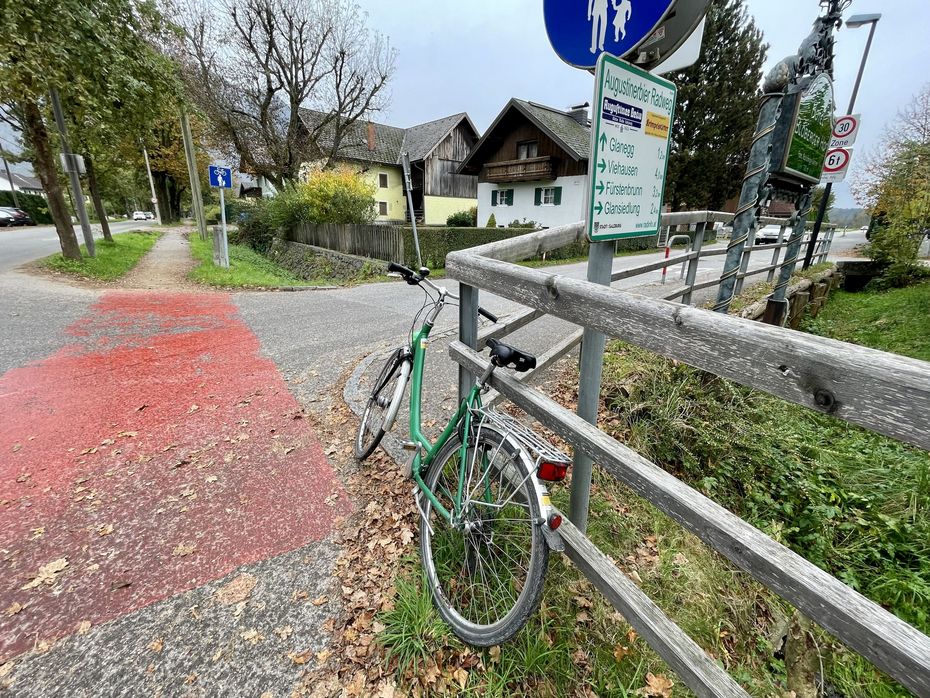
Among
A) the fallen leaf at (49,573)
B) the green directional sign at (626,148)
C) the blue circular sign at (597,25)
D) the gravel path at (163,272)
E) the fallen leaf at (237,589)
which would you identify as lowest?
the fallen leaf at (237,589)

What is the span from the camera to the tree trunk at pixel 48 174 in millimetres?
9226

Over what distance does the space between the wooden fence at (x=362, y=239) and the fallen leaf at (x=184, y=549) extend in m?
10.0

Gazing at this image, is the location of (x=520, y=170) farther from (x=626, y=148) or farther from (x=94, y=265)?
(x=626, y=148)

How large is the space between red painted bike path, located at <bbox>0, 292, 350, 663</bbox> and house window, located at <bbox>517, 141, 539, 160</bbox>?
22.1 m

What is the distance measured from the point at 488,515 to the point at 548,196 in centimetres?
Answer: 2367

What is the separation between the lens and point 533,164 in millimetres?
22266

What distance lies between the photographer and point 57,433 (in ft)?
10.7

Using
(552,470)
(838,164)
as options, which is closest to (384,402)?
(552,470)

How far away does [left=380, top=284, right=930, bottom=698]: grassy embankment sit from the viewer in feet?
5.84

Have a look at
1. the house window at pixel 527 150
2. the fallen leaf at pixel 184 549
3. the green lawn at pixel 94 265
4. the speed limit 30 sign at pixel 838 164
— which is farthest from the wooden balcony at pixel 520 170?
the fallen leaf at pixel 184 549

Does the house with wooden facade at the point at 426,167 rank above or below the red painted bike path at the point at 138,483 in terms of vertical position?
above

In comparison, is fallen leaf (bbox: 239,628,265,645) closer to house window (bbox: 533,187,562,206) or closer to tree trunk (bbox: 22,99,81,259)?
tree trunk (bbox: 22,99,81,259)

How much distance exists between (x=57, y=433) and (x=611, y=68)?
4.49 meters

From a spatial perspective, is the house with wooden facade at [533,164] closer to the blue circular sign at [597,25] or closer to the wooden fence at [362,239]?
the wooden fence at [362,239]
